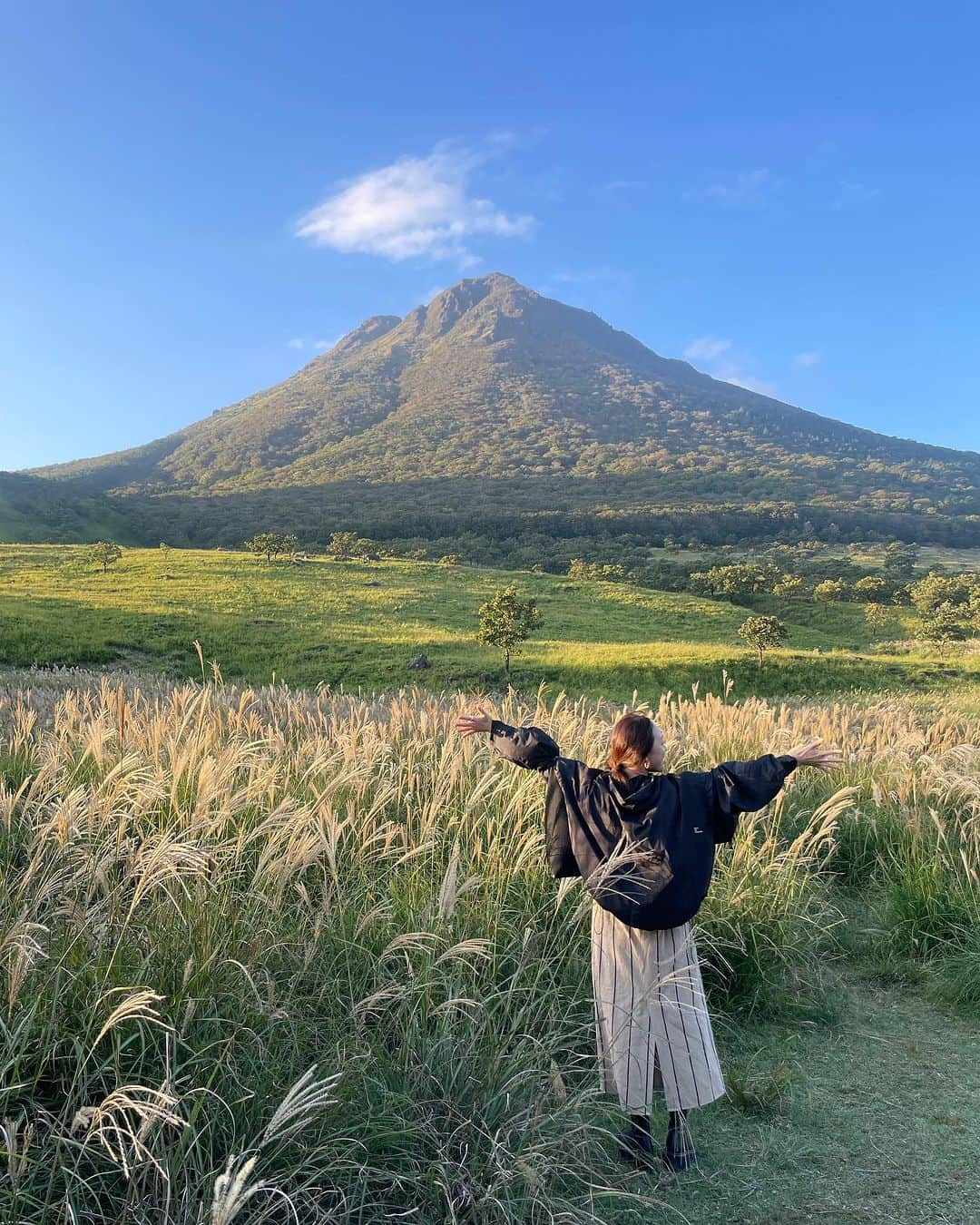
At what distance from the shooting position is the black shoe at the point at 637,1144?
9.46ft

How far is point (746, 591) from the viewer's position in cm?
5762

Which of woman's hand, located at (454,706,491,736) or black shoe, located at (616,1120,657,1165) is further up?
woman's hand, located at (454,706,491,736)

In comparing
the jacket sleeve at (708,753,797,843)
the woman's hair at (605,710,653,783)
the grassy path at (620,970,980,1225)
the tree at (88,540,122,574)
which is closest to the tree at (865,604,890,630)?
the tree at (88,540,122,574)

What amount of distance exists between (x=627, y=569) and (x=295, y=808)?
69.5m

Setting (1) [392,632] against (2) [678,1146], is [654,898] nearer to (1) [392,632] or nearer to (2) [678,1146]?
(2) [678,1146]

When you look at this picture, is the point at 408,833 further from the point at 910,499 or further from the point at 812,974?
the point at 910,499

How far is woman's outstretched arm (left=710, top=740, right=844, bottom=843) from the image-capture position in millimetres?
2982

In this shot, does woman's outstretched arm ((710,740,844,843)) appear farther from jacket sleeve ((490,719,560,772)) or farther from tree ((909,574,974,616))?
tree ((909,574,974,616))

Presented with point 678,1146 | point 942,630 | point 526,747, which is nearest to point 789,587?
point 942,630

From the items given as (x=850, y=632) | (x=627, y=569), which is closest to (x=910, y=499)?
(x=627, y=569)

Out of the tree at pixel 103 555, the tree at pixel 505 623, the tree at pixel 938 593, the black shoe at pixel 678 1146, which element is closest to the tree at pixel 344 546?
the tree at pixel 103 555

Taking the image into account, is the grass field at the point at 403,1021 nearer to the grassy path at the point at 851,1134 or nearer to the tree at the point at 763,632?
the grassy path at the point at 851,1134

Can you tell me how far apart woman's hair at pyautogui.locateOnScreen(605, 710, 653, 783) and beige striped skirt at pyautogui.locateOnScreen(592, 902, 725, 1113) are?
607 millimetres

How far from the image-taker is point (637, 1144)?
9.61 feet
